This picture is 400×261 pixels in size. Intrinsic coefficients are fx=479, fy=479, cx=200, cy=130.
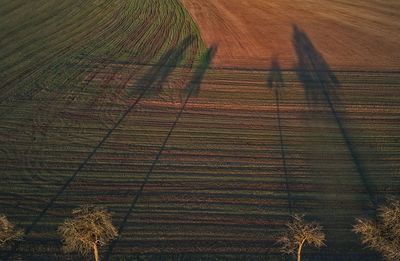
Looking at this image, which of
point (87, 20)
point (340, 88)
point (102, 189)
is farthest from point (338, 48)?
point (102, 189)

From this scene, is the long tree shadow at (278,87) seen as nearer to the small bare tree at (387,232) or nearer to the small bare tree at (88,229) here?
the small bare tree at (387,232)

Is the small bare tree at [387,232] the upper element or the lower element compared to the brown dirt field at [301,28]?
lower

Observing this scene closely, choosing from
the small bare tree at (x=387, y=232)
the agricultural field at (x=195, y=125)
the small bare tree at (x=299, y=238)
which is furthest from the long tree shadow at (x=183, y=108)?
the small bare tree at (x=387, y=232)

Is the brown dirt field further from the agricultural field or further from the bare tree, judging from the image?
the bare tree

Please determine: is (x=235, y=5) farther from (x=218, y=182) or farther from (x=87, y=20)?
(x=218, y=182)

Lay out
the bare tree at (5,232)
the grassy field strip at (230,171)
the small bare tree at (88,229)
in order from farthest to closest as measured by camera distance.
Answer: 1. the grassy field strip at (230,171)
2. the bare tree at (5,232)
3. the small bare tree at (88,229)

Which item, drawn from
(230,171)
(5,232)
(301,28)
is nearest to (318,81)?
(301,28)
